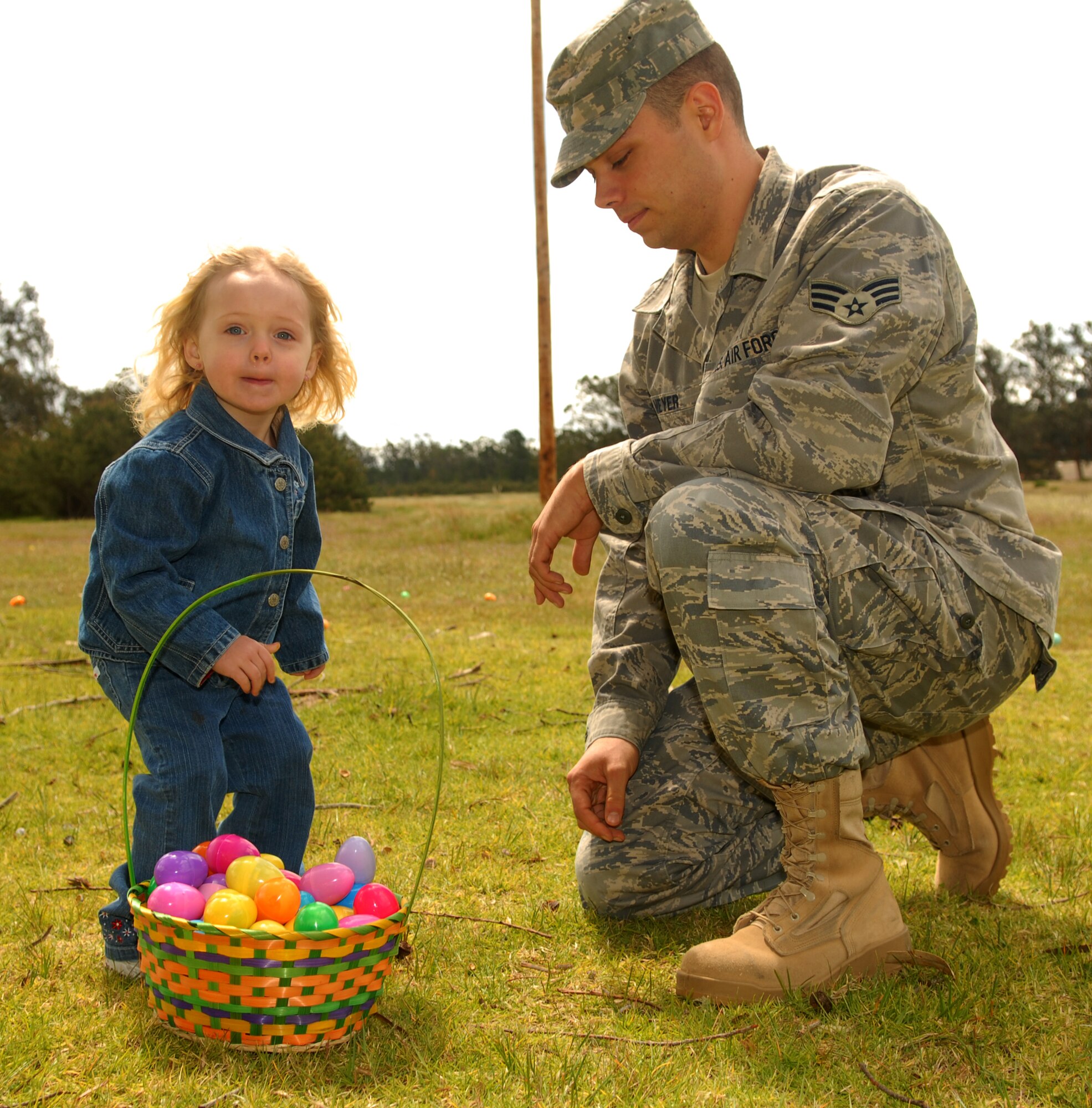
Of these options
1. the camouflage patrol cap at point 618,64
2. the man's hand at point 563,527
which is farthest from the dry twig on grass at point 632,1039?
the camouflage patrol cap at point 618,64

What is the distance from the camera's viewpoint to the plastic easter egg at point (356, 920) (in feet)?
6.11

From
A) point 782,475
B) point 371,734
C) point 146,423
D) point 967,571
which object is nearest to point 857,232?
point 782,475

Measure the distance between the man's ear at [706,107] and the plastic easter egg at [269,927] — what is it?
1895 millimetres

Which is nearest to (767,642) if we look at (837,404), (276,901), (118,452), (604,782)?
(837,404)

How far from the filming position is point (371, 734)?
13.4ft

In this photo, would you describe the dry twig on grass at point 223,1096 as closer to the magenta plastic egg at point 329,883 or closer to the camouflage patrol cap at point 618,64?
the magenta plastic egg at point 329,883

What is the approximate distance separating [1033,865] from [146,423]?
8.46 feet

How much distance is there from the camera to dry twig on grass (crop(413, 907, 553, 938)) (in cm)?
241

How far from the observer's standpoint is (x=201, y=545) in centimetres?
244

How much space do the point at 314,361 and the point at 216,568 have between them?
2.19ft

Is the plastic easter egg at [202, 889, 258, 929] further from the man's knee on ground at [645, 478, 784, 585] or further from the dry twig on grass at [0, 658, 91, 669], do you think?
the dry twig on grass at [0, 658, 91, 669]

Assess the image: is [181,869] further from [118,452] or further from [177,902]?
[118,452]

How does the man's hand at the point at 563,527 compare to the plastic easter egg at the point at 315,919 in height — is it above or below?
above

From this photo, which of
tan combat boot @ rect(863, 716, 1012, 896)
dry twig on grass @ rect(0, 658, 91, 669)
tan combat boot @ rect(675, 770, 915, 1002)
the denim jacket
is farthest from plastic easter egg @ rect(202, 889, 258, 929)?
dry twig on grass @ rect(0, 658, 91, 669)
